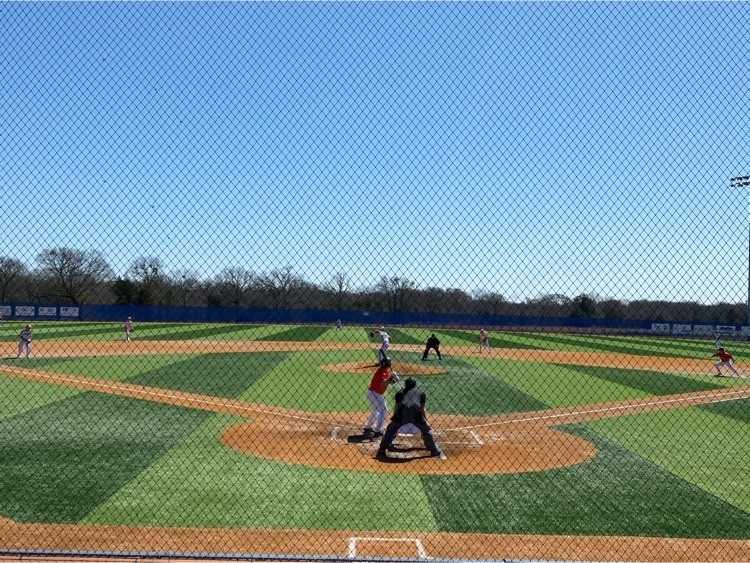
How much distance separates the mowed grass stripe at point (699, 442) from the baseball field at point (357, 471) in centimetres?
6

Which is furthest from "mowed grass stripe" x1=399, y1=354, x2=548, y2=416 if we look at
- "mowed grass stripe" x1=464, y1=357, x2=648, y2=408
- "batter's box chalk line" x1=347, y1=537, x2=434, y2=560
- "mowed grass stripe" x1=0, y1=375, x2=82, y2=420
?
"mowed grass stripe" x1=0, y1=375, x2=82, y2=420

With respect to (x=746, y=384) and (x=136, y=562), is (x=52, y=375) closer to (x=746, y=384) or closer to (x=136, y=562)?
(x=136, y=562)

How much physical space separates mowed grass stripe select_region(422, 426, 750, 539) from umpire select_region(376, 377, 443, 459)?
4.49ft

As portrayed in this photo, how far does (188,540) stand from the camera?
768 centimetres

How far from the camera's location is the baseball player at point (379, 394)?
13523 millimetres

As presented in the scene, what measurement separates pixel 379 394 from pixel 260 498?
4.57 m

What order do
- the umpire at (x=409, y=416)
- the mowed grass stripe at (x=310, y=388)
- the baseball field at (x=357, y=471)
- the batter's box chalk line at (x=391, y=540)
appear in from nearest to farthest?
the batter's box chalk line at (x=391, y=540) → the baseball field at (x=357, y=471) → the umpire at (x=409, y=416) → the mowed grass stripe at (x=310, y=388)

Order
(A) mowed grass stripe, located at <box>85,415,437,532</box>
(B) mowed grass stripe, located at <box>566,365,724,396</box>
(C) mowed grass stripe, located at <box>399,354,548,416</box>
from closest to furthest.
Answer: (A) mowed grass stripe, located at <box>85,415,437,532</box>
(C) mowed grass stripe, located at <box>399,354,548,416</box>
(B) mowed grass stripe, located at <box>566,365,724,396</box>

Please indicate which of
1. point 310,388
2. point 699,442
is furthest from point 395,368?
point 699,442

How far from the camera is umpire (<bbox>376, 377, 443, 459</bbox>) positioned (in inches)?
466

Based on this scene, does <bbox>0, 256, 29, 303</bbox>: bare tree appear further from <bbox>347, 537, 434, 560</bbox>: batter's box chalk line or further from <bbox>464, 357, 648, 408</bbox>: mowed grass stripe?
<bbox>464, 357, 648, 408</bbox>: mowed grass stripe

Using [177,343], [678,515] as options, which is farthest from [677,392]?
[177,343]

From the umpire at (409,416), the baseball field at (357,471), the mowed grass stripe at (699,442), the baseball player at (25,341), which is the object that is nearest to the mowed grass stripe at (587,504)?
the baseball field at (357,471)

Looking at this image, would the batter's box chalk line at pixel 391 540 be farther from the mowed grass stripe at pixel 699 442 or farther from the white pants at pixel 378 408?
the white pants at pixel 378 408
